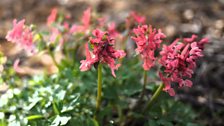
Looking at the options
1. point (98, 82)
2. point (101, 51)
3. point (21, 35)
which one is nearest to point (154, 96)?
point (98, 82)

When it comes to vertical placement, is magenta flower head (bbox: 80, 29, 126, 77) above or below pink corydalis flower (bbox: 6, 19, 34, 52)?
below

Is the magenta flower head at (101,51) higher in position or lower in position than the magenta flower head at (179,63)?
higher

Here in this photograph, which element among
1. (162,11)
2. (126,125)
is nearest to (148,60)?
(126,125)

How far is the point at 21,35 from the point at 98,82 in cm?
48

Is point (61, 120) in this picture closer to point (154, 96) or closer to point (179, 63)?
point (154, 96)

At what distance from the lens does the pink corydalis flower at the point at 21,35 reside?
1.86m

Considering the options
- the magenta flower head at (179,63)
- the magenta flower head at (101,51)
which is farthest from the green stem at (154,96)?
the magenta flower head at (101,51)

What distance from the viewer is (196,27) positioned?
3.33 meters

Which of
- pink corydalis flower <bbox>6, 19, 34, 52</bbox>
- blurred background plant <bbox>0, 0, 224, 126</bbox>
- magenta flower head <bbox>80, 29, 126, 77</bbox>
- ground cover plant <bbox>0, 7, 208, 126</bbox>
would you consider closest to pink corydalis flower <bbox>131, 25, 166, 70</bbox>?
ground cover plant <bbox>0, 7, 208, 126</bbox>

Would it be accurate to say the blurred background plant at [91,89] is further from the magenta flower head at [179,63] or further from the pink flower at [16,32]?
the magenta flower head at [179,63]

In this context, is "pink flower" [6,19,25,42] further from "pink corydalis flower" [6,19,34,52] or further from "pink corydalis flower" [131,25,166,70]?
"pink corydalis flower" [131,25,166,70]

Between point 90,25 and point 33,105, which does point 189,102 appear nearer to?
point 90,25

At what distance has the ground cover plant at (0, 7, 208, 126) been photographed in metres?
1.60

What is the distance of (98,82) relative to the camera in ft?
5.62
